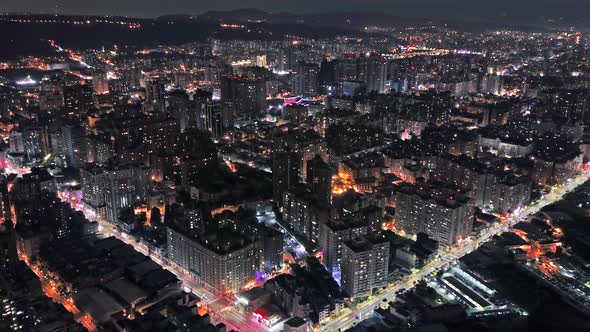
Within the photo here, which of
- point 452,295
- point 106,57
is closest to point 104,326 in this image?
point 452,295

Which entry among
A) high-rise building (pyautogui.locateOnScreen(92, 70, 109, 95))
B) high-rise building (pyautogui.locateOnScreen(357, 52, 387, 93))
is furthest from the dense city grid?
high-rise building (pyautogui.locateOnScreen(357, 52, 387, 93))

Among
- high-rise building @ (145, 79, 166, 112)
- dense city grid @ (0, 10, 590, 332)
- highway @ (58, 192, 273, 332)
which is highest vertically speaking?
high-rise building @ (145, 79, 166, 112)

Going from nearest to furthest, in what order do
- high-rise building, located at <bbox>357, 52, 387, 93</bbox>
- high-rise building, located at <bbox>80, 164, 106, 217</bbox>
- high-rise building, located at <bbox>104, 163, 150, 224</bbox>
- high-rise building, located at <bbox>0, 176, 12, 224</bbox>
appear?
high-rise building, located at <bbox>0, 176, 12, 224</bbox> → high-rise building, located at <bbox>104, 163, 150, 224</bbox> → high-rise building, located at <bbox>80, 164, 106, 217</bbox> → high-rise building, located at <bbox>357, 52, 387, 93</bbox>

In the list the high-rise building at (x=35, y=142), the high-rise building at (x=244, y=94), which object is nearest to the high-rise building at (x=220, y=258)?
the high-rise building at (x=35, y=142)

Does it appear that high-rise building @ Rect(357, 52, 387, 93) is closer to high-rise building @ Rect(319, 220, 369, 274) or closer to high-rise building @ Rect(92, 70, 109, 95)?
high-rise building @ Rect(92, 70, 109, 95)

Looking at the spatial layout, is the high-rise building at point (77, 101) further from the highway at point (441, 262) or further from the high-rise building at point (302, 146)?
the highway at point (441, 262)
